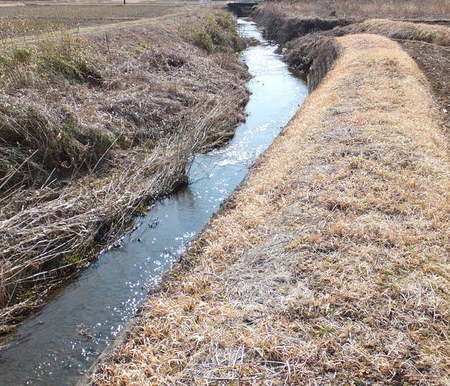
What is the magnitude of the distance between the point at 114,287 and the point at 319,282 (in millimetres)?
3422

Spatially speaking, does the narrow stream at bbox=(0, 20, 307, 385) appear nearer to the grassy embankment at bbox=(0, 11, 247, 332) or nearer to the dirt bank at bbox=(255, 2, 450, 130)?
the grassy embankment at bbox=(0, 11, 247, 332)

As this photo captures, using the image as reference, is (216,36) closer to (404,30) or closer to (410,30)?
(404,30)

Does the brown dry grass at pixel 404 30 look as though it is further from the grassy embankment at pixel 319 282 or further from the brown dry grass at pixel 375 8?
the grassy embankment at pixel 319 282

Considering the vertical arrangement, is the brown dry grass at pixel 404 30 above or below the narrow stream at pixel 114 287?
above

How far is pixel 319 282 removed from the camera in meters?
5.11

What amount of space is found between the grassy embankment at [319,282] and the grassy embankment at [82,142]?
205 cm

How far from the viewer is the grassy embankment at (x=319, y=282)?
163 inches

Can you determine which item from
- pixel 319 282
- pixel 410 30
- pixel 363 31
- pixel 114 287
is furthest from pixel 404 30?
pixel 114 287

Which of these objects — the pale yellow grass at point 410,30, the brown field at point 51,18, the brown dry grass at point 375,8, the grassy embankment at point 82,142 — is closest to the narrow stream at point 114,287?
the grassy embankment at point 82,142

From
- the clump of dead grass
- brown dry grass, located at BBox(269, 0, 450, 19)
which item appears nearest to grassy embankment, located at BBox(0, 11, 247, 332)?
the clump of dead grass

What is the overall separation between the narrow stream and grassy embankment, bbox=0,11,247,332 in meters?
0.35

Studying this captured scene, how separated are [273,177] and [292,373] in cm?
505

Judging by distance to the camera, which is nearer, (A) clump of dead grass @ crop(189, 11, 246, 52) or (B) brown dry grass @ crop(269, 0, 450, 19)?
(A) clump of dead grass @ crop(189, 11, 246, 52)

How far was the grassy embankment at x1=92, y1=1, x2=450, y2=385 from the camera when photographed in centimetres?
415
